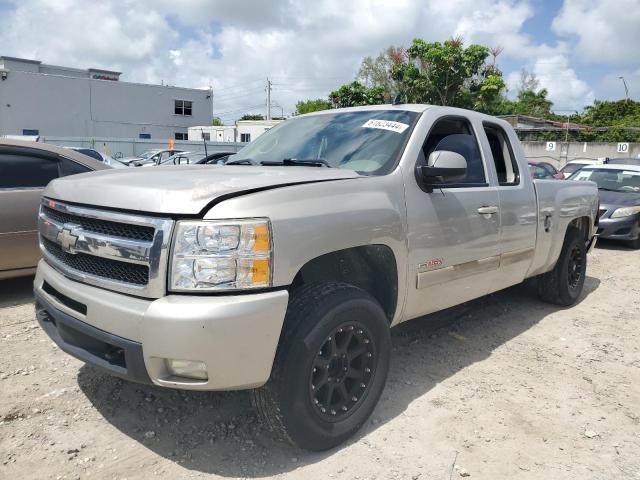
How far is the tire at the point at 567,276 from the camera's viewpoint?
5340mm

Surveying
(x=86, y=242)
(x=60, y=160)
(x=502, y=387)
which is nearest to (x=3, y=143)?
(x=60, y=160)

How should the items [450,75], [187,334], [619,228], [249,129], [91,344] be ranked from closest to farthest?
1. [187,334]
2. [91,344]
3. [619,228]
4. [450,75]
5. [249,129]

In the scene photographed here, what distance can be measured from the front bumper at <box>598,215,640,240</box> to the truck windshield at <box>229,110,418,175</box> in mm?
7328

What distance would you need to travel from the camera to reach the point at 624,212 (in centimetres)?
952

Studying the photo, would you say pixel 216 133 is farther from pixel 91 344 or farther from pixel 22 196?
pixel 91 344

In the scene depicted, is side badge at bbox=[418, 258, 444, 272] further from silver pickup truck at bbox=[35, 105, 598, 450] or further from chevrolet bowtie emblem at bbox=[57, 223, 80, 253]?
chevrolet bowtie emblem at bbox=[57, 223, 80, 253]

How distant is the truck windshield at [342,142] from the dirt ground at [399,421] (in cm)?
152

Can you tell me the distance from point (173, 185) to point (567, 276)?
442 centimetres

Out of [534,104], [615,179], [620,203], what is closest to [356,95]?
[615,179]

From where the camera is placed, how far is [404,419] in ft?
10.3

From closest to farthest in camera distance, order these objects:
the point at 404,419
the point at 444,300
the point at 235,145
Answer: the point at 404,419 → the point at 444,300 → the point at 235,145

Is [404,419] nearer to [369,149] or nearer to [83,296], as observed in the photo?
[369,149]

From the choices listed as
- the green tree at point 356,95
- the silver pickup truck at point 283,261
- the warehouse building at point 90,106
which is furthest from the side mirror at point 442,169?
the warehouse building at point 90,106

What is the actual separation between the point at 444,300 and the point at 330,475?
151 centimetres
